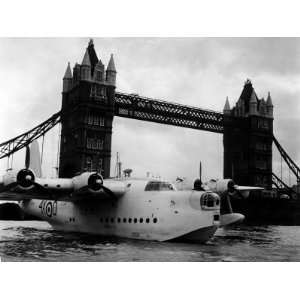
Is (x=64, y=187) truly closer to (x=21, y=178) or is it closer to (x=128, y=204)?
(x=21, y=178)

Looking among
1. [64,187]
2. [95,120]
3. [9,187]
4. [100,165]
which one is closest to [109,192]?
[64,187]

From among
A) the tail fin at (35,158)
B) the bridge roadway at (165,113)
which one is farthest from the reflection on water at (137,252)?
the bridge roadway at (165,113)

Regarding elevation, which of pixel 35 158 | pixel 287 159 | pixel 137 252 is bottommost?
pixel 137 252

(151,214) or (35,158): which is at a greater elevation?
(35,158)

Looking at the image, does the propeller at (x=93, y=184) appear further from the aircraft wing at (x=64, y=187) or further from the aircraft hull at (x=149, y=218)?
the aircraft hull at (x=149, y=218)

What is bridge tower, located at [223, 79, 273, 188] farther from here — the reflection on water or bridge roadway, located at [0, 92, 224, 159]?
the reflection on water

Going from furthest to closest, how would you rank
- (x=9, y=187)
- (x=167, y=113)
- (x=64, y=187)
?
(x=167, y=113), (x=64, y=187), (x=9, y=187)

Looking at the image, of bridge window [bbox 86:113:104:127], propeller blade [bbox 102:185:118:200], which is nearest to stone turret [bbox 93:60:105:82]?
bridge window [bbox 86:113:104:127]
